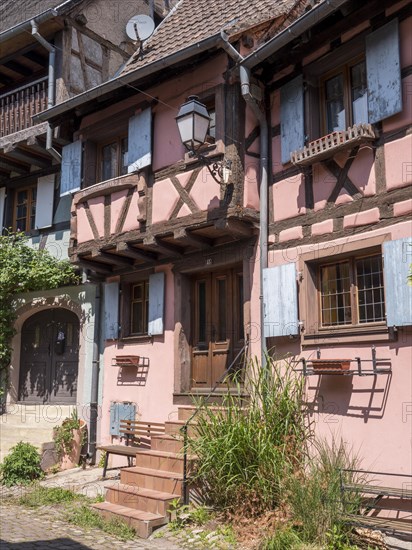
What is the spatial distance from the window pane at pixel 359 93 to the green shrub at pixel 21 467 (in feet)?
22.4

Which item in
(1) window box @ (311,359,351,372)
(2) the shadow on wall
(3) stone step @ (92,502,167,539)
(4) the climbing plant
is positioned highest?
(4) the climbing plant

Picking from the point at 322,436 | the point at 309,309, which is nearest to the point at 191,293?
the point at 309,309

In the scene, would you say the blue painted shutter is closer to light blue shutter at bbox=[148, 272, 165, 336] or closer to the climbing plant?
light blue shutter at bbox=[148, 272, 165, 336]

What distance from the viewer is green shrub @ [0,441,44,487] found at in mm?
9383

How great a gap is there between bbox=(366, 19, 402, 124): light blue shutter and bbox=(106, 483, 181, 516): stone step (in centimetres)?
474

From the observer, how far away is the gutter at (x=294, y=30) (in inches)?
272

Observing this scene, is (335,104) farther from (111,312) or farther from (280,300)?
(111,312)

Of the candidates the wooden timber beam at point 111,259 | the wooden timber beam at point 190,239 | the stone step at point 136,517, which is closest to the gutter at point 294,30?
the wooden timber beam at point 190,239

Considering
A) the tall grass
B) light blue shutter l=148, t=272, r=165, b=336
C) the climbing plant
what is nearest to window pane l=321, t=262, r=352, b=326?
the tall grass

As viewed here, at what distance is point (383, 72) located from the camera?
22.2 ft

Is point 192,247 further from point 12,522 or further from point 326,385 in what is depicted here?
point 12,522

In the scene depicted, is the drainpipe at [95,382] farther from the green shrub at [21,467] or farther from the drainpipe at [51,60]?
the drainpipe at [51,60]

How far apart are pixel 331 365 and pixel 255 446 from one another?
1208 mm

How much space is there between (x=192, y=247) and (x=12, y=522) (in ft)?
14.1
